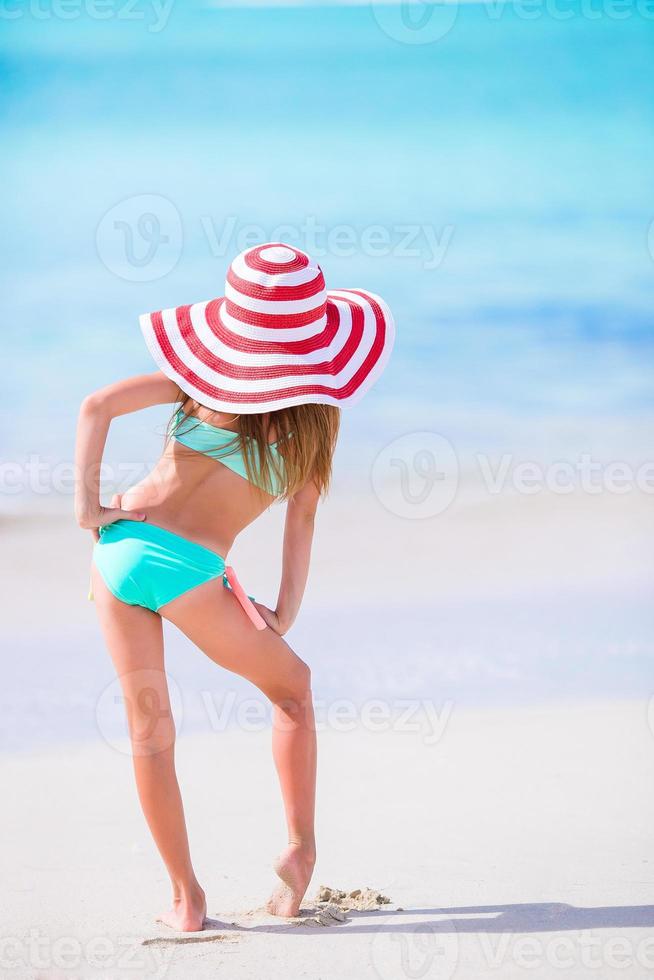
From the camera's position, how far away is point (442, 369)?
30.1 ft

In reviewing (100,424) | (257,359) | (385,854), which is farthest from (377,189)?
(100,424)

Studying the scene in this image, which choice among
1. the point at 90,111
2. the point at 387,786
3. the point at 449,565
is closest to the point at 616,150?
the point at 90,111

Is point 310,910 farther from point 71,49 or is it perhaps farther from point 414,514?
point 71,49

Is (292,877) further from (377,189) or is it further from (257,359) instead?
(377,189)

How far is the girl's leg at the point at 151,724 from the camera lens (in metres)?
2.11

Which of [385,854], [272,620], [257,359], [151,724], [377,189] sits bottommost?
[385,854]

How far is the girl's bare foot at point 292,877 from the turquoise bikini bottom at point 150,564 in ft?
2.00

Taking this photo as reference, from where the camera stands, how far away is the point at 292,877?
2.21 m

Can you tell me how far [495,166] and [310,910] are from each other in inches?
348

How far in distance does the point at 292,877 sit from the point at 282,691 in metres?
0.40

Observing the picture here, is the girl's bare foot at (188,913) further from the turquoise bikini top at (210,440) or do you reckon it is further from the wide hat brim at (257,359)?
the wide hat brim at (257,359)

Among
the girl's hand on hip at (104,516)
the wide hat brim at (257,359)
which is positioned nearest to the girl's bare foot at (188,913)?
the girl's hand on hip at (104,516)

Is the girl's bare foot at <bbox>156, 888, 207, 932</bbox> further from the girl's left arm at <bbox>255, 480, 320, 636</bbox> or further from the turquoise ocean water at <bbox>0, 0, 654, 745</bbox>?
the turquoise ocean water at <bbox>0, 0, 654, 745</bbox>

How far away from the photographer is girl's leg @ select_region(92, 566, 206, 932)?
2.11m
